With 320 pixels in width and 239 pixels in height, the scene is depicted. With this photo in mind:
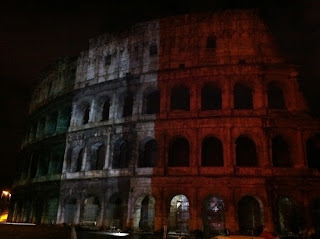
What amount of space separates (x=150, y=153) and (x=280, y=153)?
7.81 meters

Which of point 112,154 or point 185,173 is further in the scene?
point 112,154

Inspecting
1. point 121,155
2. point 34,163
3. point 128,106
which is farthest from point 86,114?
point 34,163

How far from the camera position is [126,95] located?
71.3ft

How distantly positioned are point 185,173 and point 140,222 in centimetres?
422

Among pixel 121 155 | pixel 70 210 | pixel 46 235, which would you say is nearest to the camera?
pixel 46 235

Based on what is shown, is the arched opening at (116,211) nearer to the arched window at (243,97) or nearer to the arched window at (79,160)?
the arched window at (79,160)

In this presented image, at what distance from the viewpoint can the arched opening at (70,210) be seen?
852 inches

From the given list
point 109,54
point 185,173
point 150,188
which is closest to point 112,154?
point 150,188

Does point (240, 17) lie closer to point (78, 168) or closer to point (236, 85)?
point (236, 85)

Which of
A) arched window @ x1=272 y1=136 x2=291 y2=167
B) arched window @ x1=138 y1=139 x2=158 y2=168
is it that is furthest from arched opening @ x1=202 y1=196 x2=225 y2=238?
arched window @ x1=138 y1=139 x2=158 y2=168

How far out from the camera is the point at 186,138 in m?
18.9

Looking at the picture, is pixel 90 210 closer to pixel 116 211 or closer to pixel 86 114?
pixel 116 211

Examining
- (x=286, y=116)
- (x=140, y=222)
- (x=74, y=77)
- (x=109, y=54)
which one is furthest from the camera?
(x=74, y=77)

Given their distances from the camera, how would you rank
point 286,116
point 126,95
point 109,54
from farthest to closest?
point 109,54 < point 126,95 < point 286,116
